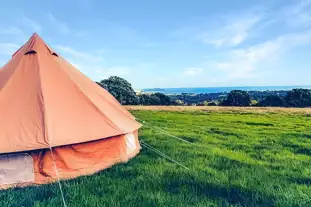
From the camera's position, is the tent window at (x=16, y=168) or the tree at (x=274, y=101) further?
the tree at (x=274, y=101)

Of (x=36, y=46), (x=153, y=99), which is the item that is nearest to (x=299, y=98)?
(x=153, y=99)

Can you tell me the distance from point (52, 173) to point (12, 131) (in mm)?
1425

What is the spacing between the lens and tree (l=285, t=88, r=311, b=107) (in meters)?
59.6

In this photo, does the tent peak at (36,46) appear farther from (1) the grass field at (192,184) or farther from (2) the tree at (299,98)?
(2) the tree at (299,98)

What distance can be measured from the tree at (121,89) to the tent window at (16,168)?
125 ft

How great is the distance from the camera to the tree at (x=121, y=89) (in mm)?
45719

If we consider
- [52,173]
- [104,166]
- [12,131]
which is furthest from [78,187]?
[12,131]

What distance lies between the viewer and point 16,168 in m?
6.69

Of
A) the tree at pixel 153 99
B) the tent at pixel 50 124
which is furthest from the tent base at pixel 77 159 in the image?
the tree at pixel 153 99

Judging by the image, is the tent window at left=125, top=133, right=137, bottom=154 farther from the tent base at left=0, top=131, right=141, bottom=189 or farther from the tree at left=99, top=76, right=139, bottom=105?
the tree at left=99, top=76, right=139, bottom=105

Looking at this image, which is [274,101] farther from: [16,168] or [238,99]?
[16,168]

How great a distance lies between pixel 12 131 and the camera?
684 centimetres

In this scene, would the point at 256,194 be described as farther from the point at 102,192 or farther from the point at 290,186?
the point at 102,192

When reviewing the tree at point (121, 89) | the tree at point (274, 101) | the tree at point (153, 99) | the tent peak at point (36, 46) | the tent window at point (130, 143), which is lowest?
the tree at point (274, 101)
